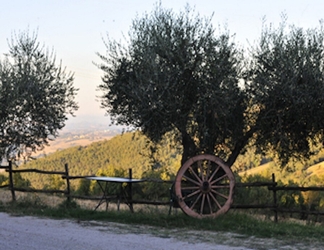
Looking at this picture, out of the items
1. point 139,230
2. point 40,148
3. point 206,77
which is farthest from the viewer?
point 40,148

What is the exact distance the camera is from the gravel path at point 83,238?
29.8ft

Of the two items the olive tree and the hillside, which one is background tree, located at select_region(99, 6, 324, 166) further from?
the hillside

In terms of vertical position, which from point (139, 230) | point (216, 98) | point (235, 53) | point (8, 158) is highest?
point (235, 53)

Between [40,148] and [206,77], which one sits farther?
[40,148]

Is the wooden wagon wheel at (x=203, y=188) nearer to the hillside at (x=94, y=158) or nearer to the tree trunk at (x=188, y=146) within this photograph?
the tree trunk at (x=188, y=146)

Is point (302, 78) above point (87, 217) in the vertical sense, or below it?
above

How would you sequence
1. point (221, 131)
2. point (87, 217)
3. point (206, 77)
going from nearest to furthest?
point (87, 217) → point (206, 77) → point (221, 131)

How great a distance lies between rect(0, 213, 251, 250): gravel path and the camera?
358 inches

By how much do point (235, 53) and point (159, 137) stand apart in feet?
11.7

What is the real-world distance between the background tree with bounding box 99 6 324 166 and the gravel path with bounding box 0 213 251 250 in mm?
3758

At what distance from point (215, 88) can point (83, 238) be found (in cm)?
615

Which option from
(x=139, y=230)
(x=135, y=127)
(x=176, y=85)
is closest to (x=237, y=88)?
(x=176, y=85)

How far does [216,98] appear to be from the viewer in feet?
45.3

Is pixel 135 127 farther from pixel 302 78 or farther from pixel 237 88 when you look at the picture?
pixel 302 78
